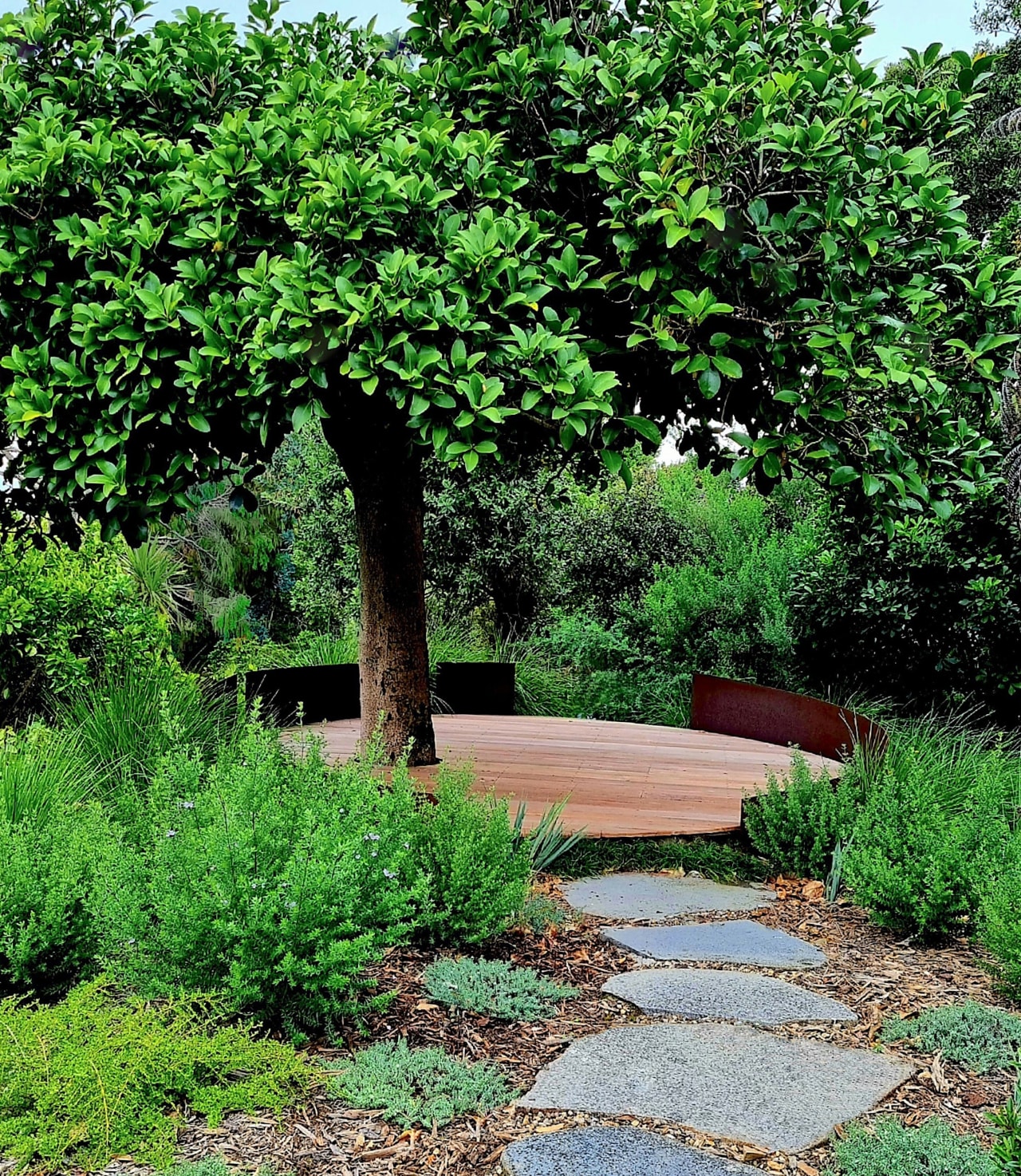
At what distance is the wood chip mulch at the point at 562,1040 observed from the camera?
2.51m

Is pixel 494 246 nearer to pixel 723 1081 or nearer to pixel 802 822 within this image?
pixel 723 1081

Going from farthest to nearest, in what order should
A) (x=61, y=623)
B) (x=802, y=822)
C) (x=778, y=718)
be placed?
(x=778, y=718)
(x=61, y=623)
(x=802, y=822)

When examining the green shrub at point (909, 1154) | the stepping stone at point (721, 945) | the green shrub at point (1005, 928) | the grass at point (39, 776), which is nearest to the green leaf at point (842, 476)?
the green shrub at point (1005, 928)

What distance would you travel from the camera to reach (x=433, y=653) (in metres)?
9.94

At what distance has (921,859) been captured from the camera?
4172 mm

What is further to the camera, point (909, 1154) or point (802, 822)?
point (802, 822)

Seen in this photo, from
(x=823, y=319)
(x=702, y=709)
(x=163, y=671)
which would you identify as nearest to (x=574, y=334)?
(x=823, y=319)

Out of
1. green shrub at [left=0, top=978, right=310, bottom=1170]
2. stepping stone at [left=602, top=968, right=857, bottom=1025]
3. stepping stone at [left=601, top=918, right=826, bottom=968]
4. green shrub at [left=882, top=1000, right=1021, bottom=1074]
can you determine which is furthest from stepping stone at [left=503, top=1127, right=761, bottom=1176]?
stepping stone at [left=601, top=918, right=826, bottom=968]

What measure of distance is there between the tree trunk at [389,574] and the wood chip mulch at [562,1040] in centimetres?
158

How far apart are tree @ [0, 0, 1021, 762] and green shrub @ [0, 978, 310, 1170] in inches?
79.7

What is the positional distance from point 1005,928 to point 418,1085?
A: 1988 millimetres

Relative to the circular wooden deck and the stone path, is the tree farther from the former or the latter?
the stone path

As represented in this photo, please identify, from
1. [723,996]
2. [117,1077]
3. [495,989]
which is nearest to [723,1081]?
[723,996]

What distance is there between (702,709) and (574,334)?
511 centimetres
